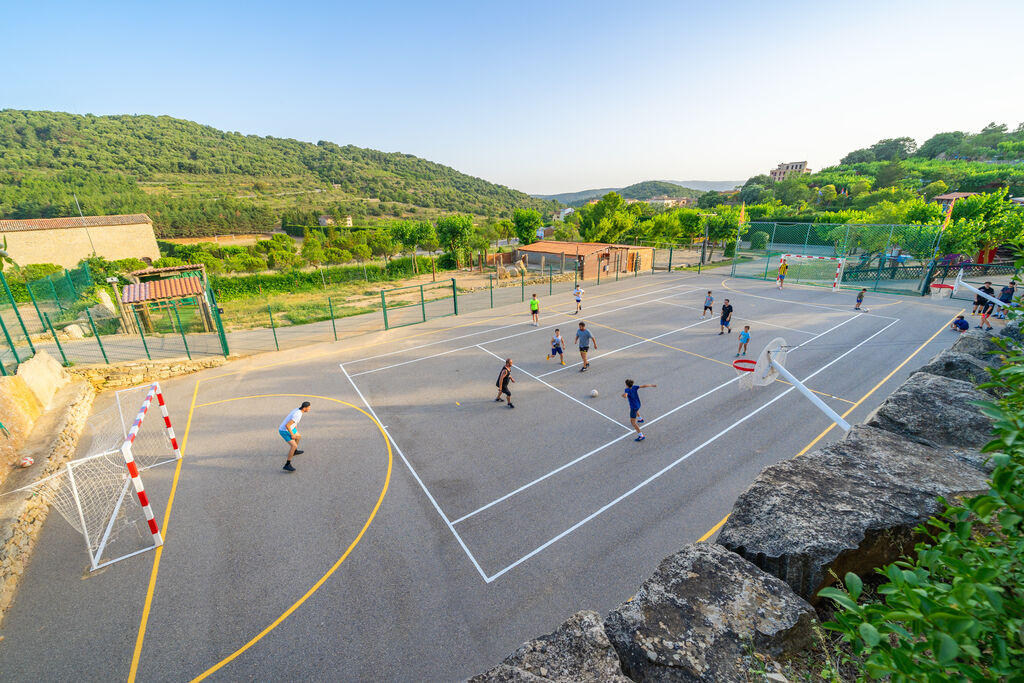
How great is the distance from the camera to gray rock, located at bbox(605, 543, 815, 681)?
8.55ft

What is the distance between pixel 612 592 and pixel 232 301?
35.9 meters

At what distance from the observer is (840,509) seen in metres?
3.43

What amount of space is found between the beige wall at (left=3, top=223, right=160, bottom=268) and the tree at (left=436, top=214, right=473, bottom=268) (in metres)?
40.3

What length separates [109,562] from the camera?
24.3 ft

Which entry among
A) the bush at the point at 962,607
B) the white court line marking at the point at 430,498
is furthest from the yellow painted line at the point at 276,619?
the bush at the point at 962,607

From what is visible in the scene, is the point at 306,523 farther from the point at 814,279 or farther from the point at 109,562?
the point at 814,279

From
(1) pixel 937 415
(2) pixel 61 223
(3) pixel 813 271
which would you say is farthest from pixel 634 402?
(2) pixel 61 223

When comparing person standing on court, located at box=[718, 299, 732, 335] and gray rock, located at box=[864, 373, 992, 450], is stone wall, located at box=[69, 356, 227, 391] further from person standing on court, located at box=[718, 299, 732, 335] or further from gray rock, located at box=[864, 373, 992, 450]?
person standing on court, located at box=[718, 299, 732, 335]

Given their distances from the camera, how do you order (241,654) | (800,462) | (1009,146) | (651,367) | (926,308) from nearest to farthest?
(800,462) → (241,654) → (651,367) → (926,308) → (1009,146)

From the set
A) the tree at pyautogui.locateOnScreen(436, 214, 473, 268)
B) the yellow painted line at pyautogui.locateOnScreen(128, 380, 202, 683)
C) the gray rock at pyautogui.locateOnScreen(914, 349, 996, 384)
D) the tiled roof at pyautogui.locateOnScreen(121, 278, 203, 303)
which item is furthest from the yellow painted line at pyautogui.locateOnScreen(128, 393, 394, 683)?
the tree at pyautogui.locateOnScreen(436, 214, 473, 268)

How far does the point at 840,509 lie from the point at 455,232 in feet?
140

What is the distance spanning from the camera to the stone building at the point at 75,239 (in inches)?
1721

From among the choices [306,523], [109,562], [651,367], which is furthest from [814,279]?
[109,562]

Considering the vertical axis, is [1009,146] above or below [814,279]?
above
